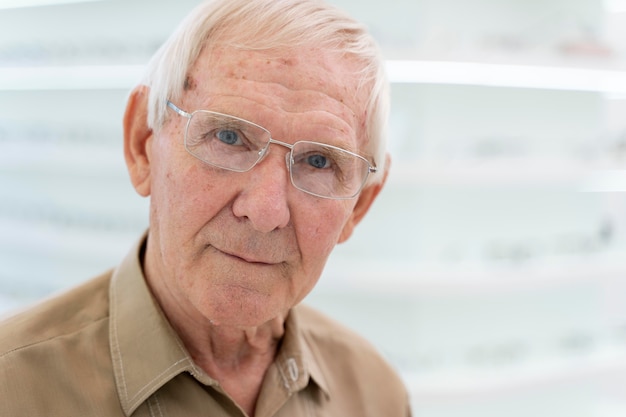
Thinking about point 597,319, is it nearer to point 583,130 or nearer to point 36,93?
point 583,130

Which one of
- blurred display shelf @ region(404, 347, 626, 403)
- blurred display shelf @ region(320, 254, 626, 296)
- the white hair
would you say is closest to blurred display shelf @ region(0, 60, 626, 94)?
blurred display shelf @ region(320, 254, 626, 296)

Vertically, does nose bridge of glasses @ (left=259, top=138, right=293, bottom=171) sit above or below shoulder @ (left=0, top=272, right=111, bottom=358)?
above

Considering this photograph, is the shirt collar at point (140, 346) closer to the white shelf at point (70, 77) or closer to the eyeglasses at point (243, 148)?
the eyeglasses at point (243, 148)

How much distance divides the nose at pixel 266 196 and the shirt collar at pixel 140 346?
0.23 m

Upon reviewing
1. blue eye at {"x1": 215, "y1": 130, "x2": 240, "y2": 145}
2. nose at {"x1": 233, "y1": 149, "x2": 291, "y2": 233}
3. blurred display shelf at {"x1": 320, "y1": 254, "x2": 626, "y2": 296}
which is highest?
blurred display shelf at {"x1": 320, "y1": 254, "x2": 626, "y2": 296}

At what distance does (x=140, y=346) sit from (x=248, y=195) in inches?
11.7

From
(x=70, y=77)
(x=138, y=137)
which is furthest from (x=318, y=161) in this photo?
(x=70, y=77)

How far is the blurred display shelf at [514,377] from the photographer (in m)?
2.91

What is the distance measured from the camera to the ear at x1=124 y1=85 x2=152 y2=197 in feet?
4.13

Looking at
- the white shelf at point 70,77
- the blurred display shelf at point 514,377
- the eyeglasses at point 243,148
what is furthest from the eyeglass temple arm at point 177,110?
the white shelf at point 70,77

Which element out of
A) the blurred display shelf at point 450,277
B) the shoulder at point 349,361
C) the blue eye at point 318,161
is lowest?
the shoulder at point 349,361

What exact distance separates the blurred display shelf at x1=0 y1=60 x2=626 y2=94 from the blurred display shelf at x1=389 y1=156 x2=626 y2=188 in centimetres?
33

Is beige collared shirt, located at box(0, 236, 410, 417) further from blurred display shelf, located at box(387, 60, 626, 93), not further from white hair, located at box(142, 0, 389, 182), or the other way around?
blurred display shelf, located at box(387, 60, 626, 93)

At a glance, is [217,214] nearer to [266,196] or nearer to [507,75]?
[266,196]
